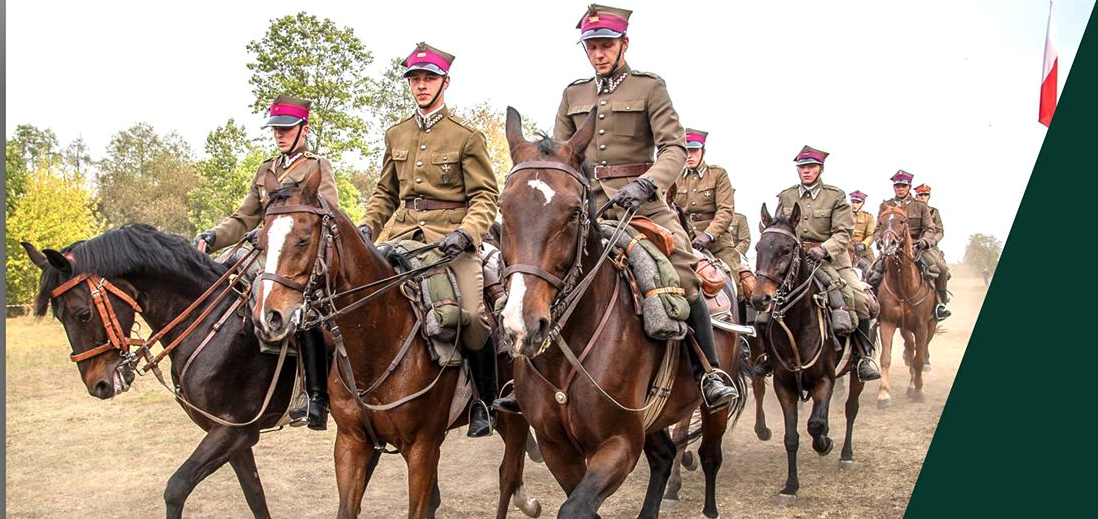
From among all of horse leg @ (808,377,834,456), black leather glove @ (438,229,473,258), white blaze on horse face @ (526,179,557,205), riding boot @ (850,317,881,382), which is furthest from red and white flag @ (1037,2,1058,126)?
white blaze on horse face @ (526,179,557,205)

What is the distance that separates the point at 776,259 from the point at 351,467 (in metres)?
4.69

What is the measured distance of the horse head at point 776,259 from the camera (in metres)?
8.27

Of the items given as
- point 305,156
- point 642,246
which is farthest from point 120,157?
point 642,246

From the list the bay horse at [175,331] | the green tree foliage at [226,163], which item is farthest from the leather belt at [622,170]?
the green tree foliage at [226,163]

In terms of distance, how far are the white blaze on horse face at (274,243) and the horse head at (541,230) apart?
118cm

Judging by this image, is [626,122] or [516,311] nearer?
[516,311]

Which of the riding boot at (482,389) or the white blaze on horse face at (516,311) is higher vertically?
the white blaze on horse face at (516,311)

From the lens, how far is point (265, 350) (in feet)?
19.6

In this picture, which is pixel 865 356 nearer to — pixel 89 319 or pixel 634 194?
pixel 634 194

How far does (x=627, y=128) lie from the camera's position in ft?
17.8

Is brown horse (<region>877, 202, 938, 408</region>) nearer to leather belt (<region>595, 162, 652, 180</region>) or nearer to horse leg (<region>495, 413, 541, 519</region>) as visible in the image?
horse leg (<region>495, 413, 541, 519</region>)

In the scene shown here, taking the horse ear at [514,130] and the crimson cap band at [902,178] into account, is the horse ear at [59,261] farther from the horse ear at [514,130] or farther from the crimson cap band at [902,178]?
the crimson cap band at [902,178]

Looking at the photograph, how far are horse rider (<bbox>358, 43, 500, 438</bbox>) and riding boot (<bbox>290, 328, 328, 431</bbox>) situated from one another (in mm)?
779

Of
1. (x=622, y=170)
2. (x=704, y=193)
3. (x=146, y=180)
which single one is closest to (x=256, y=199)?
(x=622, y=170)
